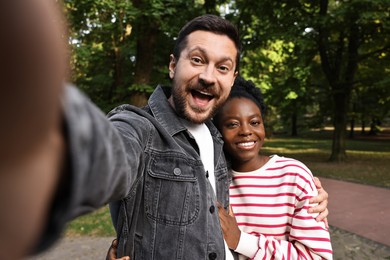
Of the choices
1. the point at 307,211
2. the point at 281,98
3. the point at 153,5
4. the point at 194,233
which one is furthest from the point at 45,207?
the point at 281,98

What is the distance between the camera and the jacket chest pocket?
1521mm

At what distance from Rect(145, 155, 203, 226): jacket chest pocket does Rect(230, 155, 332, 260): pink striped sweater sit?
0.50m

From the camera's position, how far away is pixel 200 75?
1.92 m

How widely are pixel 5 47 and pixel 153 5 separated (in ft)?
25.0

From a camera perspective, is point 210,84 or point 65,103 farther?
point 210,84

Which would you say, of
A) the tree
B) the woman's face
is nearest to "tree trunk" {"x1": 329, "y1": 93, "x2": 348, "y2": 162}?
the tree

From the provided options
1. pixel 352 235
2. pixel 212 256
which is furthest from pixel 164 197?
pixel 352 235

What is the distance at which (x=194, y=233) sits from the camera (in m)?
1.56

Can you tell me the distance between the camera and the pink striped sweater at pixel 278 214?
1.89m

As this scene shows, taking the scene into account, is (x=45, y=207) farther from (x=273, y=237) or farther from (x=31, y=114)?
(x=273, y=237)

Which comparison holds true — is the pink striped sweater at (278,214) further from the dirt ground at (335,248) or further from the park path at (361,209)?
the park path at (361,209)

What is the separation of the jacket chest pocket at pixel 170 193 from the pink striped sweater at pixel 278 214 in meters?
0.50

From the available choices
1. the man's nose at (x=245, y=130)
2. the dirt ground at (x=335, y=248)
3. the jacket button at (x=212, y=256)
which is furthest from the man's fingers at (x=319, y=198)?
the dirt ground at (x=335, y=248)

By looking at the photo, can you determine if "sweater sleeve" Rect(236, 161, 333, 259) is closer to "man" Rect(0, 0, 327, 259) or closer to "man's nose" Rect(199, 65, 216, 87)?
"man" Rect(0, 0, 327, 259)
